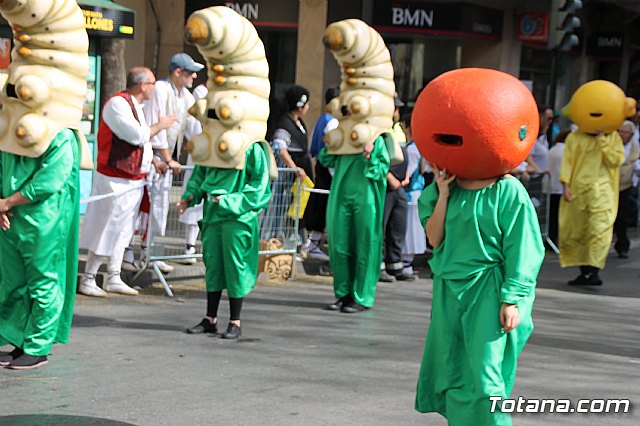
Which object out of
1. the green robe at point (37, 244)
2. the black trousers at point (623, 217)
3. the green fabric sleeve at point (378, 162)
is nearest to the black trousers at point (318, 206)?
the green fabric sleeve at point (378, 162)

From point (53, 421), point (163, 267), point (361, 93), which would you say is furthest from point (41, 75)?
point (163, 267)

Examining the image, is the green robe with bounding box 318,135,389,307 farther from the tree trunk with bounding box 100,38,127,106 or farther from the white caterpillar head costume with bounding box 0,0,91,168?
the tree trunk with bounding box 100,38,127,106

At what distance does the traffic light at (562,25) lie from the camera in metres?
16.5

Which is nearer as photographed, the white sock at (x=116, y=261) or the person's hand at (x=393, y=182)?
the white sock at (x=116, y=261)

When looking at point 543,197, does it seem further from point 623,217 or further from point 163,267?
point 163,267

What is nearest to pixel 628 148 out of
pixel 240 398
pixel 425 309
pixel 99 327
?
pixel 425 309

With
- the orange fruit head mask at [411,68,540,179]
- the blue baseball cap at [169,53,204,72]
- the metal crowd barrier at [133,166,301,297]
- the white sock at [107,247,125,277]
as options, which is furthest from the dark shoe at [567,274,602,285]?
the orange fruit head mask at [411,68,540,179]

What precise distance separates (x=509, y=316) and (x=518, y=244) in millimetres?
323

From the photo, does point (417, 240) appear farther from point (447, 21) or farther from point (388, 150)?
point (447, 21)

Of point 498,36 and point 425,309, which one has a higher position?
point 498,36

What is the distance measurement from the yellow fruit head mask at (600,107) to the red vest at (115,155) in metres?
4.50

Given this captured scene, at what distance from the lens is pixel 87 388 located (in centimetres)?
646

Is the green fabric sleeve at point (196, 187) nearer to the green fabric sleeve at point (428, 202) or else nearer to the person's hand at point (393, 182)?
the person's hand at point (393, 182)

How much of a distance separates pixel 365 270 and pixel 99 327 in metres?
2.42
